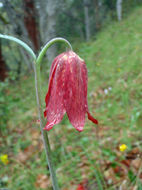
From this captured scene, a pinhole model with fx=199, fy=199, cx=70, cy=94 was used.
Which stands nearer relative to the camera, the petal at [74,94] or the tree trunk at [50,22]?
the petal at [74,94]

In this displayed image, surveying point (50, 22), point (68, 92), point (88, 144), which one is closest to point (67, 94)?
point (68, 92)

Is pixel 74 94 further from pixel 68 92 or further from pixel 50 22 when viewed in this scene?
pixel 50 22

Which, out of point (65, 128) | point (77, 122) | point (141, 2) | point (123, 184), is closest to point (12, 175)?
point (65, 128)

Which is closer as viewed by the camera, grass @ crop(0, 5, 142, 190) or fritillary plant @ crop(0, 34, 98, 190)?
fritillary plant @ crop(0, 34, 98, 190)

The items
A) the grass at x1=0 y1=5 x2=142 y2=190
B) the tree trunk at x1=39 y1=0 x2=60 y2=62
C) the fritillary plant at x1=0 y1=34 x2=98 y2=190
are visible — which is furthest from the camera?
the tree trunk at x1=39 y1=0 x2=60 y2=62

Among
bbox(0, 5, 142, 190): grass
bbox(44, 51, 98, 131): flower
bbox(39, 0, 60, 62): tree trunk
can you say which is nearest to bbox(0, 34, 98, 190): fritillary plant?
bbox(44, 51, 98, 131): flower

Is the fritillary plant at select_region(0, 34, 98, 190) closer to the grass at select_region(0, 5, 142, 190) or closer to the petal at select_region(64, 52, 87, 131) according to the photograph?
the petal at select_region(64, 52, 87, 131)

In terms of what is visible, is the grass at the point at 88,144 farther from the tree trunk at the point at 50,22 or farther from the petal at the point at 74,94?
the tree trunk at the point at 50,22

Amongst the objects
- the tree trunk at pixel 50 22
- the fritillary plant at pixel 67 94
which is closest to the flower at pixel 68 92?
the fritillary plant at pixel 67 94

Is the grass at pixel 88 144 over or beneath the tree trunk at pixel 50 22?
beneath

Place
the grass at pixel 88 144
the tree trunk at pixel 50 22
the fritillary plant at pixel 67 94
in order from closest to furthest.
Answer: the fritillary plant at pixel 67 94 < the grass at pixel 88 144 < the tree trunk at pixel 50 22
